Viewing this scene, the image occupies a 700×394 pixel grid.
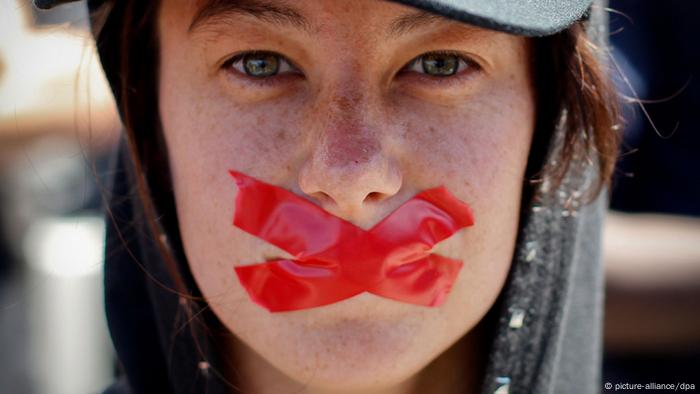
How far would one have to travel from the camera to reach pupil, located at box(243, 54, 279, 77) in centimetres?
127

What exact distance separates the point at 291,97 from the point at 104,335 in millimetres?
2335

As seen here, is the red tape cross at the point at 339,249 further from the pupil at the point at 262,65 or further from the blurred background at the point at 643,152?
the blurred background at the point at 643,152

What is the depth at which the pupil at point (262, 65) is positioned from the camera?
1.27m

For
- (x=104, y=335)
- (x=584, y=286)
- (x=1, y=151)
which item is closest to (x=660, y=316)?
(x=584, y=286)

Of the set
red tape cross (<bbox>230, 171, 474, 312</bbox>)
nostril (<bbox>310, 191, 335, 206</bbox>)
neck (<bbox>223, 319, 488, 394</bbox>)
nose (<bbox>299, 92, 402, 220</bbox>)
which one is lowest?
neck (<bbox>223, 319, 488, 394</bbox>)

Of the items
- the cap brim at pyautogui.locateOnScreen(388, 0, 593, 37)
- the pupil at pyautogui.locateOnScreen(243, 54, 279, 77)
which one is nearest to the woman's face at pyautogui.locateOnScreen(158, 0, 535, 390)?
the pupil at pyautogui.locateOnScreen(243, 54, 279, 77)

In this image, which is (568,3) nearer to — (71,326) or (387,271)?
(387,271)

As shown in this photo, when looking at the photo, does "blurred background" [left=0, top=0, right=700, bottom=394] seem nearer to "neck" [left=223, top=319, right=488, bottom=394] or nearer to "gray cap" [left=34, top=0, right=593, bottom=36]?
"neck" [left=223, top=319, right=488, bottom=394]

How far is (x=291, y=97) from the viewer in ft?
4.08

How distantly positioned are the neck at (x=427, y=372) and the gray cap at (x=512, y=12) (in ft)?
1.84

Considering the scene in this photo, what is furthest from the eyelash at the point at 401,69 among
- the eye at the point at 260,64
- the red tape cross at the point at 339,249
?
the red tape cross at the point at 339,249

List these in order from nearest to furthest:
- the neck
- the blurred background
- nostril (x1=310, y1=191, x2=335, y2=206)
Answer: nostril (x1=310, y1=191, x2=335, y2=206) < the neck < the blurred background

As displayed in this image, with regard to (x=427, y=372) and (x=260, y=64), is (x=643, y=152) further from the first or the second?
(x=260, y=64)

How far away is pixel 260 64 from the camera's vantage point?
127 cm
